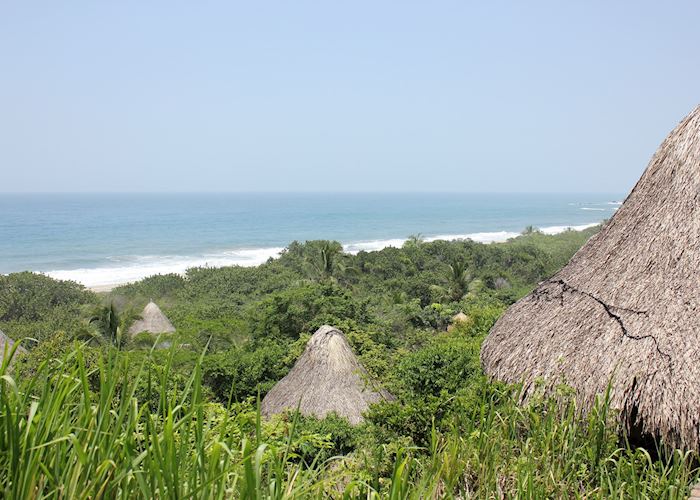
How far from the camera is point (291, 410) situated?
930 cm

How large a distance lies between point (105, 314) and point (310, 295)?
6.26 meters

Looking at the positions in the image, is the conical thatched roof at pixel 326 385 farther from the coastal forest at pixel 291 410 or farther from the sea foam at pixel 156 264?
the sea foam at pixel 156 264

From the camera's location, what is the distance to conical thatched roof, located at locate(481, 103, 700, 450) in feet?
14.9

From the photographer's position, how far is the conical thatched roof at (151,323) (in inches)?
739

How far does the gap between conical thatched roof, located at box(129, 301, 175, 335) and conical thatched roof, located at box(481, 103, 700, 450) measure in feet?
48.2

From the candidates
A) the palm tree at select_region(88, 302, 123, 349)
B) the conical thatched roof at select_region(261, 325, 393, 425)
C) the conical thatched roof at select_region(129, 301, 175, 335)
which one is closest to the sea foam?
the conical thatched roof at select_region(129, 301, 175, 335)

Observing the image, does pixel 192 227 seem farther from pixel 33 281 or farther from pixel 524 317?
pixel 524 317

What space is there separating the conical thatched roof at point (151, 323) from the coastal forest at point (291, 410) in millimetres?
429

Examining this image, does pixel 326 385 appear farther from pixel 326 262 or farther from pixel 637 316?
pixel 326 262

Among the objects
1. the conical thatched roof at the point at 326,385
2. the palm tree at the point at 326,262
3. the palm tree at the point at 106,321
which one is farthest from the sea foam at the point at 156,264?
the conical thatched roof at the point at 326,385

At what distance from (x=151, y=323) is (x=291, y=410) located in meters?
11.2

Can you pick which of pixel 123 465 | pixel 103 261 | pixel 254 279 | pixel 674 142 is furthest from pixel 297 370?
pixel 103 261

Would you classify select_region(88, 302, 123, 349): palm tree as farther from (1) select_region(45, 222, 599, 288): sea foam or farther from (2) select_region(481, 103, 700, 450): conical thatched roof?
(1) select_region(45, 222, 599, 288): sea foam

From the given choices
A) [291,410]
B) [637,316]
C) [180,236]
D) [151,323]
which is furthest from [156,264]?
[637,316]
